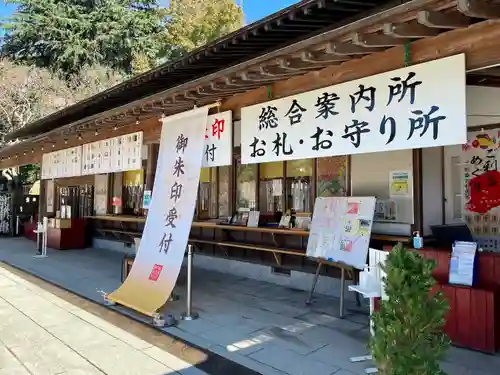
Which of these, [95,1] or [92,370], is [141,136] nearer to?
[92,370]

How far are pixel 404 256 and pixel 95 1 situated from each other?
28373 millimetres

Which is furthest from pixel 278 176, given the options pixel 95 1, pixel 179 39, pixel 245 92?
pixel 95 1

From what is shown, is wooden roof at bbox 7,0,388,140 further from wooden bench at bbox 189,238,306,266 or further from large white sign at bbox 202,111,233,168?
wooden bench at bbox 189,238,306,266

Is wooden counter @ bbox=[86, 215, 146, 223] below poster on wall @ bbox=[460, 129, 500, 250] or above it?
below

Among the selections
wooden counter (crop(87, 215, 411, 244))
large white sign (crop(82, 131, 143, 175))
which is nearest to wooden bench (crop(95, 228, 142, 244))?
wooden counter (crop(87, 215, 411, 244))

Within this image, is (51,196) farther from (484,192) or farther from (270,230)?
(484,192)

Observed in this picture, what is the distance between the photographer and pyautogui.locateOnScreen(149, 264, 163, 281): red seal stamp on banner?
6051 millimetres

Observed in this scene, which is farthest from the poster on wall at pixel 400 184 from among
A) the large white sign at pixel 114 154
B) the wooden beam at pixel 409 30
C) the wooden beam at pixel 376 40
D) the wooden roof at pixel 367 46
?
the large white sign at pixel 114 154

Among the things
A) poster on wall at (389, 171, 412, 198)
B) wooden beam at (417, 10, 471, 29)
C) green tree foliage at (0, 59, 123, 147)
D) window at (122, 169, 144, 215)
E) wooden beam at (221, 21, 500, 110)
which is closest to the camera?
wooden beam at (417, 10, 471, 29)

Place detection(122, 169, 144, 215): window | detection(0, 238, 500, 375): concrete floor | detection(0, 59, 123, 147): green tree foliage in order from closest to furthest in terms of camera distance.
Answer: detection(0, 238, 500, 375): concrete floor → detection(122, 169, 144, 215): window → detection(0, 59, 123, 147): green tree foliage

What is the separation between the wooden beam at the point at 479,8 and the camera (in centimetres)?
293

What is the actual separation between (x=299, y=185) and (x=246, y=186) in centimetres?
139

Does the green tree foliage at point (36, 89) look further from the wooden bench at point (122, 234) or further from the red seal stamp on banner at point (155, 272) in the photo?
the red seal stamp on banner at point (155, 272)

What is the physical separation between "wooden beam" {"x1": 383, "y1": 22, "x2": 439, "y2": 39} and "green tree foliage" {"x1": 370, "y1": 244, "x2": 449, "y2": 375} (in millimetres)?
1941
